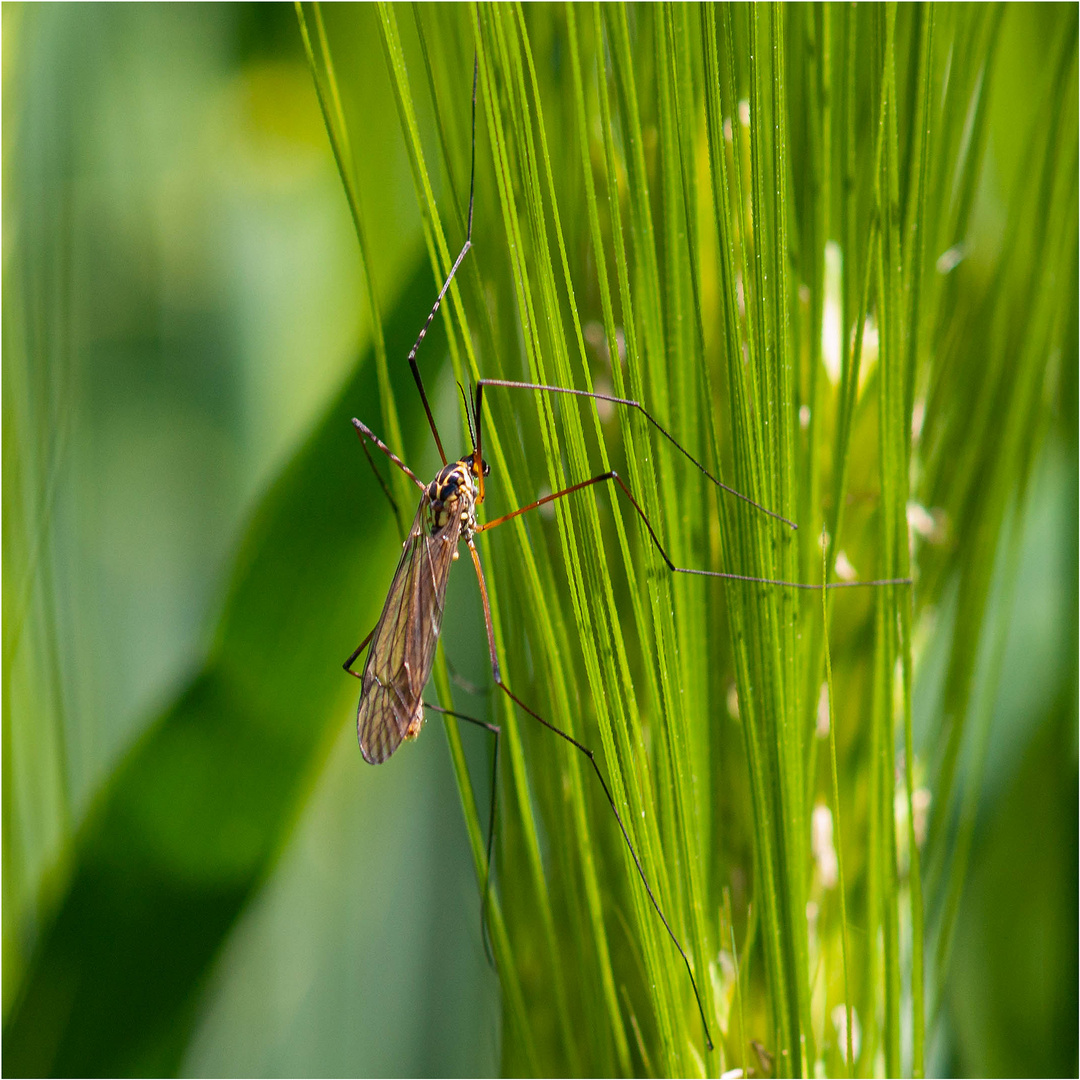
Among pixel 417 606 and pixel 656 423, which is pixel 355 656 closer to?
pixel 417 606

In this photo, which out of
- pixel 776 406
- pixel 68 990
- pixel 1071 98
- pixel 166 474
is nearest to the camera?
pixel 776 406

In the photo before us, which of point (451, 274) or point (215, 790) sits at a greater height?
point (451, 274)

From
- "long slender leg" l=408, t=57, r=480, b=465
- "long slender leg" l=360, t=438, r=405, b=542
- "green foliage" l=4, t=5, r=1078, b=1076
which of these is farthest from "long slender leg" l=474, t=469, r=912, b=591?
"long slender leg" l=360, t=438, r=405, b=542

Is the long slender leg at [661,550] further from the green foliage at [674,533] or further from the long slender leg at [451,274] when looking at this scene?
the long slender leg at [451,274]

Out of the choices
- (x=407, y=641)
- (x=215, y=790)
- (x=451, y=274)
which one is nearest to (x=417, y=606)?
(x=407, y=641)

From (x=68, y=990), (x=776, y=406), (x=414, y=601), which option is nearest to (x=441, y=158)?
(x=776, y=406)

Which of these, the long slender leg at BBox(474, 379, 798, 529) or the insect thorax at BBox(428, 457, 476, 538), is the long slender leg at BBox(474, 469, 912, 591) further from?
the insect thorax at BBox(428, 457, 476, 538)

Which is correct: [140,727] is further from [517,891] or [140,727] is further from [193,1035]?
[517,891]

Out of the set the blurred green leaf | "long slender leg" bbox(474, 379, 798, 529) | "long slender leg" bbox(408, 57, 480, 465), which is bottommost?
the blurred green leaf
